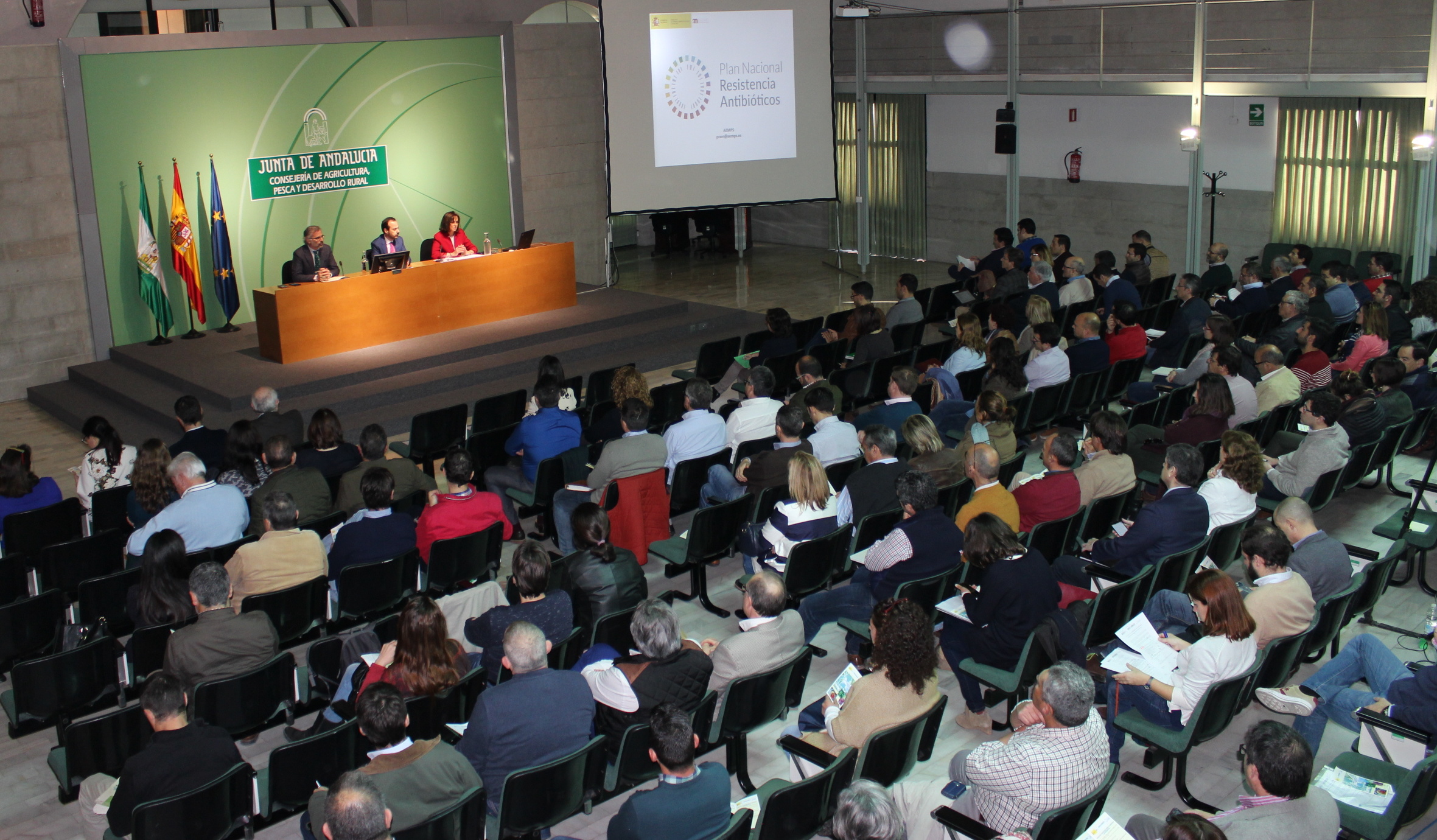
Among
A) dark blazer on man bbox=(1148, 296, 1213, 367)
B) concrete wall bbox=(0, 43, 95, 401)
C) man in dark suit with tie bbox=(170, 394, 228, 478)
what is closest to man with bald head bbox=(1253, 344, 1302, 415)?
dark blazer on man bbox=(1148, 296, 1213, 367)

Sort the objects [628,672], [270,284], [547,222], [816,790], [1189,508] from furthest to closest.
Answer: [547,222]
[270,284]
[1189,508]
[628,672]
[816,790]

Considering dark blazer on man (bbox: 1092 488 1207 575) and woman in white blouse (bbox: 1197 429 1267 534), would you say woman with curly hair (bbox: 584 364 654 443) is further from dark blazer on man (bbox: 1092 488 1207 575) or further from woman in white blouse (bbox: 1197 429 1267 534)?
woman in white blouse (bbox: 1197 429 1267 534)

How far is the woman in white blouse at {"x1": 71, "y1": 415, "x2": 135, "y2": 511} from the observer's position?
7.66m

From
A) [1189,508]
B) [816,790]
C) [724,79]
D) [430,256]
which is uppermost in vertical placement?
[724,79]

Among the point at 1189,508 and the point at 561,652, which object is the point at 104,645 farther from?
the point at 1189,508

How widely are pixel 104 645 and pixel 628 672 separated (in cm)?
236

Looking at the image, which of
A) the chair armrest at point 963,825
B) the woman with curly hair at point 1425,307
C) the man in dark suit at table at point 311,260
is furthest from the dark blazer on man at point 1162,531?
the man in dark suit at table at point 311,260

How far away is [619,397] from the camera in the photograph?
8258 mm

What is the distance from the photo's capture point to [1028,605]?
17.2ft

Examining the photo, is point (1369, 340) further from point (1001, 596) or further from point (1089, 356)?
point (1001, 596)

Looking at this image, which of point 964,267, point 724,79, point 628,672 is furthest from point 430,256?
point 628,672

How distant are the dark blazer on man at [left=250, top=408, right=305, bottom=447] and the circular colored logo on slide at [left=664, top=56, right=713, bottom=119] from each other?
7432 mm

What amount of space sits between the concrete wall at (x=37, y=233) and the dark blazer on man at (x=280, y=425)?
508cm

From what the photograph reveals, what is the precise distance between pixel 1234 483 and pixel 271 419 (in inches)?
236
